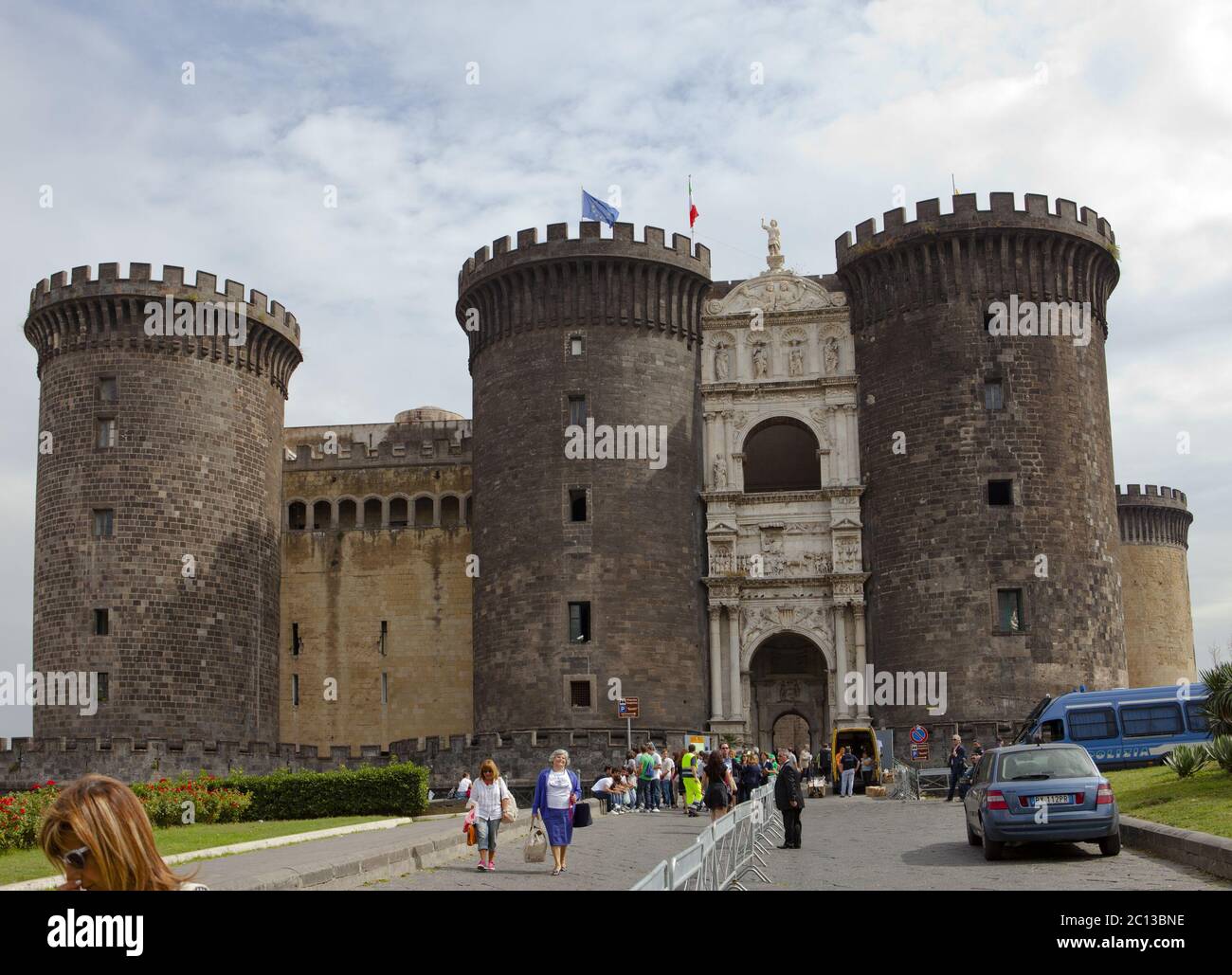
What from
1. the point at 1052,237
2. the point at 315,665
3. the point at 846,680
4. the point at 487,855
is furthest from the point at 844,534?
the point at 487,855

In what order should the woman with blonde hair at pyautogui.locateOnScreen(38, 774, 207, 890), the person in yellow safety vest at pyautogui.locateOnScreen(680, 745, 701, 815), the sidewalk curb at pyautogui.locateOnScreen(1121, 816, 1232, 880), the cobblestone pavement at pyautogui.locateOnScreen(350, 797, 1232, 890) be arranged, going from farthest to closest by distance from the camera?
1. the person in yellow safety vest at pyautogui.locateOnScreen(680, 745, 701, 815)
2. the cobblestone pavement at pyautogui.locateOnScreen(350, 797, 1232, 890)
3. the sidewalk curb at pyautogui.locateOnScreen(1121, 816, 1232, 880)
4. the woman with blonde hair at pyautogui.locateOnScreen(38, 774, 207, 890)

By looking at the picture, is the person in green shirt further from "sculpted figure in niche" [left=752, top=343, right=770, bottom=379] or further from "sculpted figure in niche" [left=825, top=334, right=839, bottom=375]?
"sculpted figure in niche" [left=825, top=334, right=839, bottom=375]

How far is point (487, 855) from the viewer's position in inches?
758

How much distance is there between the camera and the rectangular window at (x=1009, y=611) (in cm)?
4328

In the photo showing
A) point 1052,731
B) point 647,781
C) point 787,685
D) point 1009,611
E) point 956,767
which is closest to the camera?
point 647,781

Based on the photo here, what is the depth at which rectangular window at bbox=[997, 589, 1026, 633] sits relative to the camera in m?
43.3

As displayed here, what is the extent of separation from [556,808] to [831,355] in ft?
104

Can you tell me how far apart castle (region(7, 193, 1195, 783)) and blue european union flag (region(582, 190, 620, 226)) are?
0.97 m

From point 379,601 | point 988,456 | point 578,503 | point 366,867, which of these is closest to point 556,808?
point 366,867

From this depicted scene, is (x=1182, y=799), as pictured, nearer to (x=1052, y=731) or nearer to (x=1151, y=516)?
(x=1052, y=731)

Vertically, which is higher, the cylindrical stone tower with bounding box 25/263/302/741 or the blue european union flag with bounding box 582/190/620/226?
the blue european union flag with bounding box 582/190/620/226

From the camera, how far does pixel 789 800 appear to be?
2153cm

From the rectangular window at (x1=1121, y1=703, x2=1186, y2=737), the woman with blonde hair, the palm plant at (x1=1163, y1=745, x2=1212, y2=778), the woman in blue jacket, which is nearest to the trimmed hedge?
the woman in blue jacket

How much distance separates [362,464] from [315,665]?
7220mm
